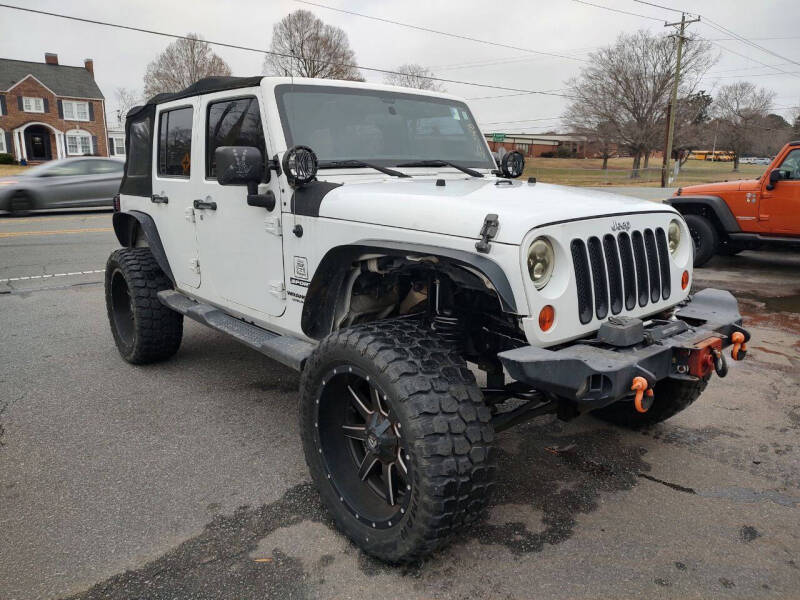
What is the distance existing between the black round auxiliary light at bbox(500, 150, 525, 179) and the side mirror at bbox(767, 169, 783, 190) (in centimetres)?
610

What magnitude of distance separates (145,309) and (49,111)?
54.0 meters

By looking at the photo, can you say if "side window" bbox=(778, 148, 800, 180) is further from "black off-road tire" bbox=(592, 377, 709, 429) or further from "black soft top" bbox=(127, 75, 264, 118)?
"black soft top" bbox=(127, 75, 264, 118)

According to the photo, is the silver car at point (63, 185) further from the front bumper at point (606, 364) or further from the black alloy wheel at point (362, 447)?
the front bumper at point (606, 364)

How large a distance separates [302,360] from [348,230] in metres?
0.70

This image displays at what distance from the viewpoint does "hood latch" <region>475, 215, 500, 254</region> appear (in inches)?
94.3

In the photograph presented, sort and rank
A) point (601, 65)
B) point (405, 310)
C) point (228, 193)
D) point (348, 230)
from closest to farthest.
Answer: point (348, 230), point (405, 310), point (228, 193), point (601, 65)

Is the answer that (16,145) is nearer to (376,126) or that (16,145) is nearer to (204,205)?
(204,205)

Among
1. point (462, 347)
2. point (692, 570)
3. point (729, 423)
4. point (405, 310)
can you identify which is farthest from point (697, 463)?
point (405, 310)

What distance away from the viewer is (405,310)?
11.3 feet

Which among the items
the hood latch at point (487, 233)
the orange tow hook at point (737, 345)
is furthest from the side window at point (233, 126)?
the orange tow hook at point (737, 345)

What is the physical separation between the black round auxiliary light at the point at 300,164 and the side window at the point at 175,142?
142 centimetres

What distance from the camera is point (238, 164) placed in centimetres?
316

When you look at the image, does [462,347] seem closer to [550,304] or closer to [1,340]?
[550,304]

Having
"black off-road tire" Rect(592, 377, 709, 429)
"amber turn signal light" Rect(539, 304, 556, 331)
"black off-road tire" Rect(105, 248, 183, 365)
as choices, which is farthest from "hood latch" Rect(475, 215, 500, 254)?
"black off-road tire" Rect(105, 248, 183, 365)
